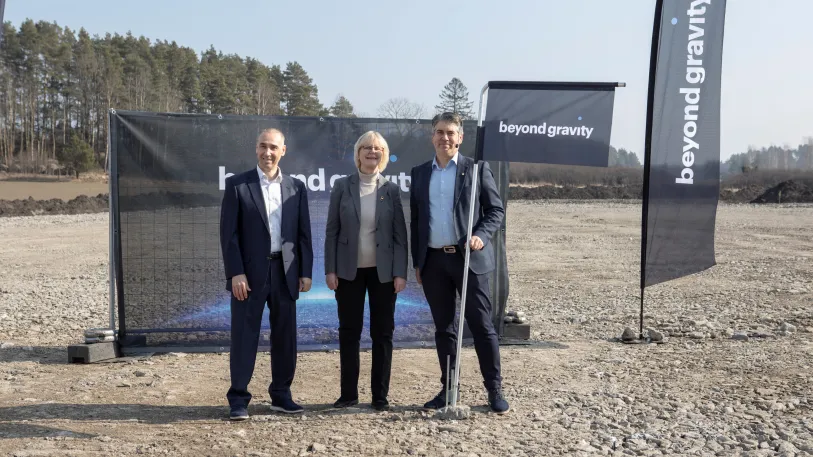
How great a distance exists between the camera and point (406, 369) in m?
7.38

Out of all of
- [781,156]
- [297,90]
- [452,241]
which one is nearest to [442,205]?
[452,241]

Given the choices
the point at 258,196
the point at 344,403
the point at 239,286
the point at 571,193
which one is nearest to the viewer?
the point at 239,286

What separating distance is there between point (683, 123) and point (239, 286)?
4.89 m

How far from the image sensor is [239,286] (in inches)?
223

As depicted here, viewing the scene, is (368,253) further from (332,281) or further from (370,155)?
(370,155)

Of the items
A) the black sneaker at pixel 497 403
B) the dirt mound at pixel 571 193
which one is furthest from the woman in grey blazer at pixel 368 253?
the dirt mound at pixel 571 193

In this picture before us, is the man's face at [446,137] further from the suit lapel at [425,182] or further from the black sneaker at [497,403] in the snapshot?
the black sneaker at [497,403]

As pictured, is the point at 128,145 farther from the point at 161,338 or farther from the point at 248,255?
the point at 248,255

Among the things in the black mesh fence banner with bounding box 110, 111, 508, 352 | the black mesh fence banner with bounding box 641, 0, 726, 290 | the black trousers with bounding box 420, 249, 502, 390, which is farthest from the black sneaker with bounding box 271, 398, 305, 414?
the black mesh fence banner with bounding box 641, 0, 726, 290

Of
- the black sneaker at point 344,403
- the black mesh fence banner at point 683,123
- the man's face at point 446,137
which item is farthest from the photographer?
the black mesh fence banner at point 683,123

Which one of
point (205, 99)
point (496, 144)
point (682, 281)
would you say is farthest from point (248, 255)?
point (205, 99)

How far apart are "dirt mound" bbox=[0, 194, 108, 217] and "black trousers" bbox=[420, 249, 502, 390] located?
30.8 metres

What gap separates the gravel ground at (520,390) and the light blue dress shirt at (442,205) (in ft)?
4.23

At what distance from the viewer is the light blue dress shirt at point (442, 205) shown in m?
5.83
